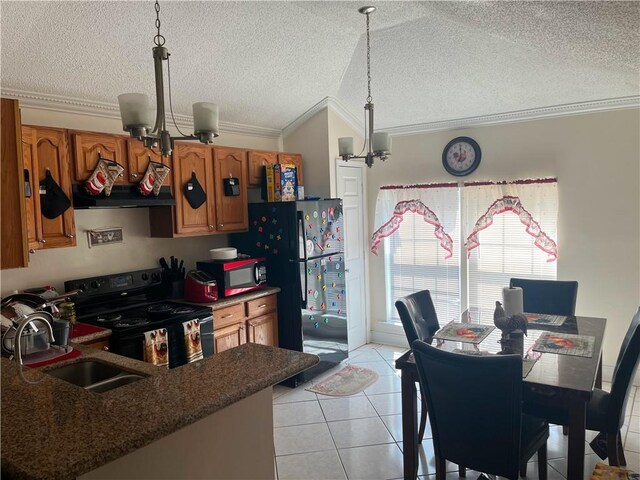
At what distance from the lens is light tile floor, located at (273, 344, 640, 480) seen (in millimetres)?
2830

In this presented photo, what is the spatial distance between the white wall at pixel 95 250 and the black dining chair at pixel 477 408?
245cm

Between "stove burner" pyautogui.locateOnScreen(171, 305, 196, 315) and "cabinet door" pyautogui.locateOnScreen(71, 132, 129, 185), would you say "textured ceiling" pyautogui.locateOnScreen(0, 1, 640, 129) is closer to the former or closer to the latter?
"cabinet door" pyautogui.locateOnScreen(71, 132, 129, 185)

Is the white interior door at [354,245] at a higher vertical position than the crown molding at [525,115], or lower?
lower

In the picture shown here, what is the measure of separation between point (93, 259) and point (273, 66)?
6.45 ft

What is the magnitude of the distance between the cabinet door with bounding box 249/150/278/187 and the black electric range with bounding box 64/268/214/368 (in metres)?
1.17

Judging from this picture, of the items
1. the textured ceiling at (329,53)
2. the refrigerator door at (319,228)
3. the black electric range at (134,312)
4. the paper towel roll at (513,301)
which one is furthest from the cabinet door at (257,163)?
the paper towel roll at (513,301)

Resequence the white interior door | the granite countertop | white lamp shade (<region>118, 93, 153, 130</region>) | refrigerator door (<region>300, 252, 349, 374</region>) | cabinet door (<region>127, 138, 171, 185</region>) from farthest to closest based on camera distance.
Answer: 1. the white interior door
2. refrigerator door (<region>300, 252, 349, 374</region>)
3. cabinet door (<region>127, 138, 171, 185</region>)
4. white lamp shade (<region>118, 93, 153, 130</region>)
5. the granite countertop

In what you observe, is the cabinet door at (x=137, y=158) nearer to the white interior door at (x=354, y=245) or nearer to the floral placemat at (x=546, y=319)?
the white interior door at (x=354, y=245)

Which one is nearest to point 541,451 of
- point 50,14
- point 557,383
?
point 557,383

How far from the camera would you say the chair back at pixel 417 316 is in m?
2.95

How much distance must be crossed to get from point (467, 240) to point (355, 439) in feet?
7.33

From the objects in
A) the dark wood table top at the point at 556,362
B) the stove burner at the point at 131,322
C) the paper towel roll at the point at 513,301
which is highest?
the paper towel roll at the point at 513,301

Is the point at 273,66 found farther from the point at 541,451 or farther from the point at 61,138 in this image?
the point at 541,451

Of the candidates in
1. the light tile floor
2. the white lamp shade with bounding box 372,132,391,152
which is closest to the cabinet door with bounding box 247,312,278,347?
the light tile floor
